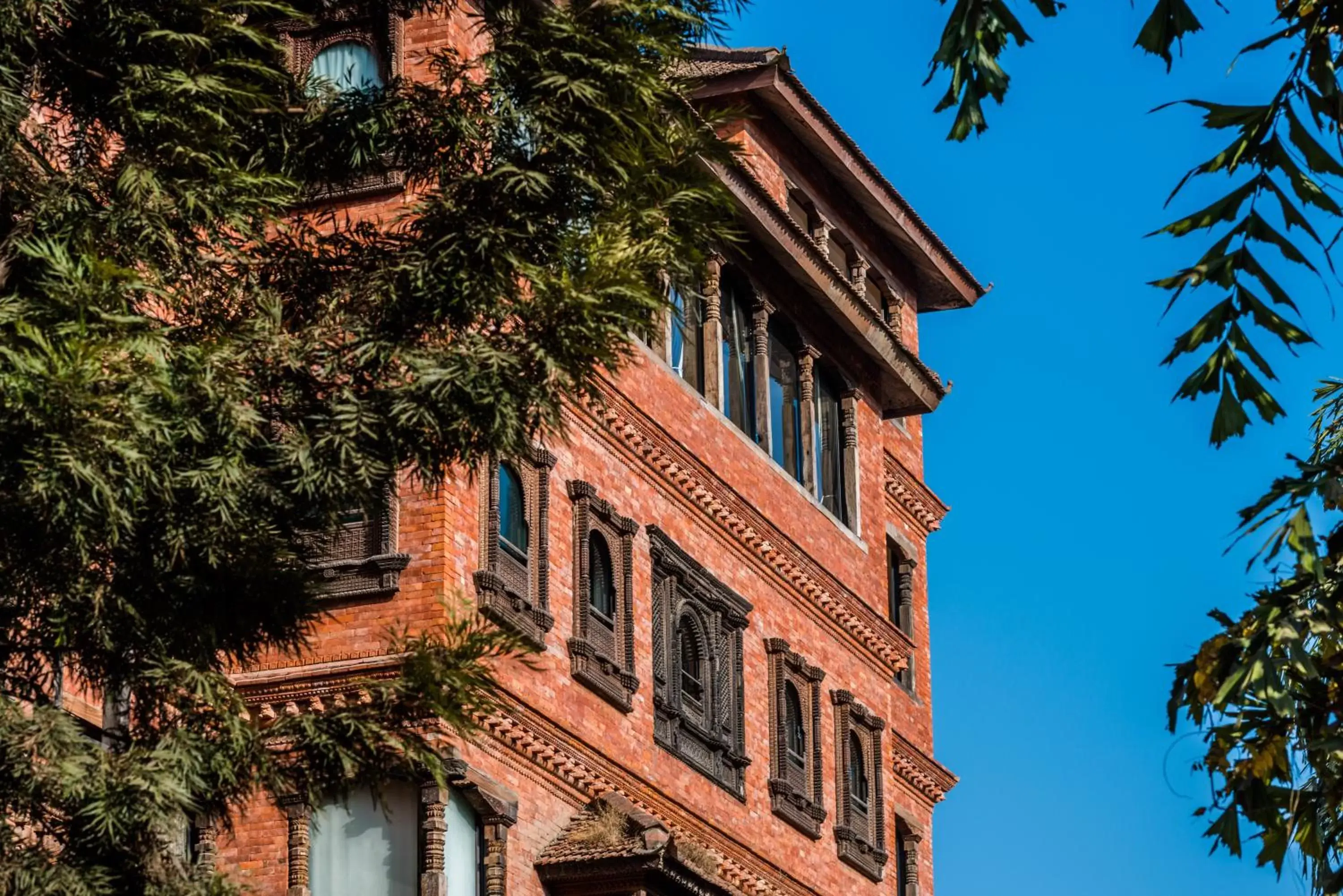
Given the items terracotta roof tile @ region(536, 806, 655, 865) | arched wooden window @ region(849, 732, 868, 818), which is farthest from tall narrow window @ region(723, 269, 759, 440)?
terracotta roof tile @ region(536, 806, 655, 865)

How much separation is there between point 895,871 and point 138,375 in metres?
20.4

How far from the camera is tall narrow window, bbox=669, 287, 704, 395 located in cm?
2833

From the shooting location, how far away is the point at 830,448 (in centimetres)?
3166

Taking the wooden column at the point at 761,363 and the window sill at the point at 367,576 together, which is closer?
the window sill at the point at 367,576

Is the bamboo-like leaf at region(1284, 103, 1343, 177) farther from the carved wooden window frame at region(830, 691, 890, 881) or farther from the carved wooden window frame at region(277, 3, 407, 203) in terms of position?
the carved wooden window frame at region(830, 691, 890, 881)

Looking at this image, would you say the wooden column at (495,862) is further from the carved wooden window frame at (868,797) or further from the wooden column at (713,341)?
the carved wooden window frame at (868,797)

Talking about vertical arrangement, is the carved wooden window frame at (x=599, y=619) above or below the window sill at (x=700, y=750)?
above

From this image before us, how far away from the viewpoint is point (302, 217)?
55.5 feet

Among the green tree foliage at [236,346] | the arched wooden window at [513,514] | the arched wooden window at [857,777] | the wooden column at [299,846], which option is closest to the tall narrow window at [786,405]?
the arched wooden window at [857,777]

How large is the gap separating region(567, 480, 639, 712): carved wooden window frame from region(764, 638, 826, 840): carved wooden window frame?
3.23 m

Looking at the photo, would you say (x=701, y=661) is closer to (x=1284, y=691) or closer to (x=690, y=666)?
(x=690, y=666)

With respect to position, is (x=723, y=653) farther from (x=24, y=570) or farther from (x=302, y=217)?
(x=24, y=570)

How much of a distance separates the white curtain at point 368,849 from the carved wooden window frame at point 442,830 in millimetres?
88

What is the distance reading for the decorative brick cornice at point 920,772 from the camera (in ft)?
119
